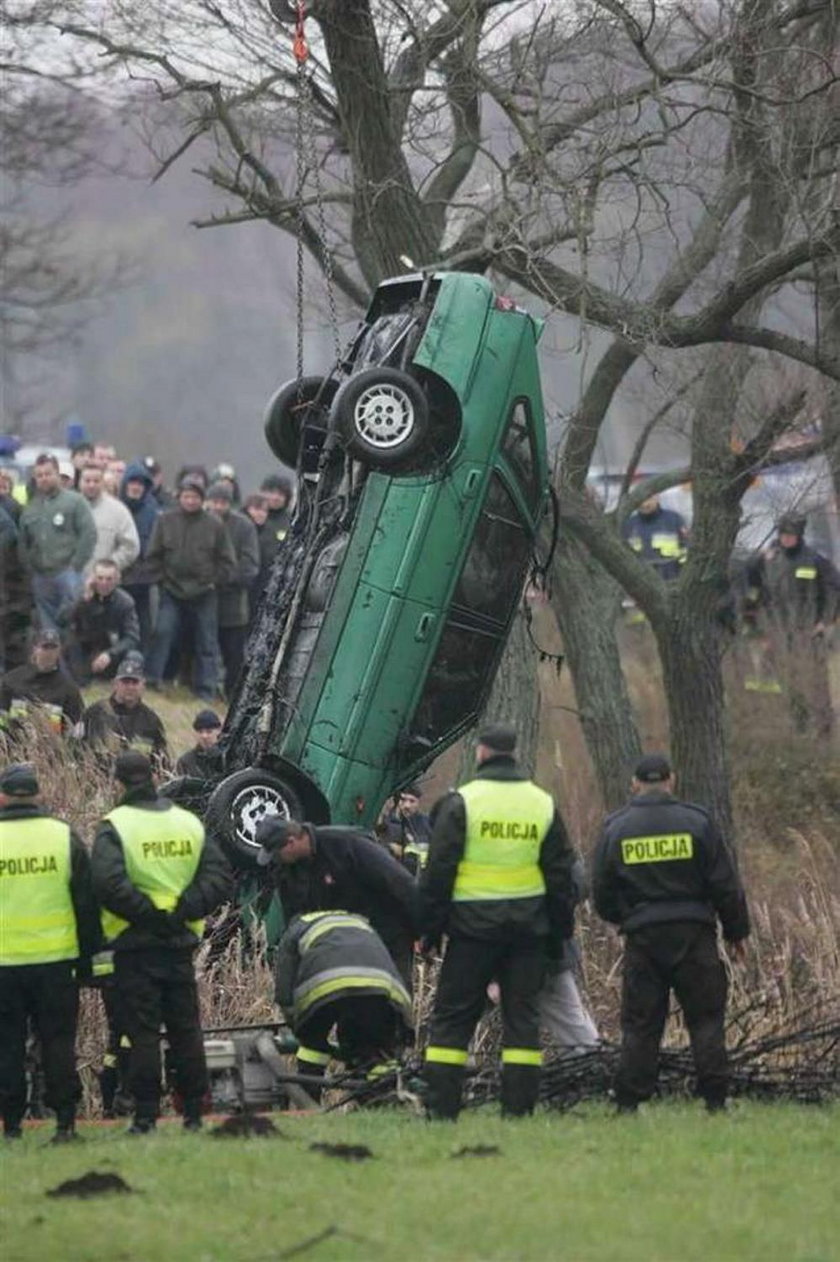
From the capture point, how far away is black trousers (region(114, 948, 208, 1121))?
41.2 feet

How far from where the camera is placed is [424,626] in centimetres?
1652

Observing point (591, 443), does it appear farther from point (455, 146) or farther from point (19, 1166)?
point (19, 1166)

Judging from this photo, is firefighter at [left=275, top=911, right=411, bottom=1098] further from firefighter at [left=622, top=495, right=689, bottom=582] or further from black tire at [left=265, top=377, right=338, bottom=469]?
firefighter at [left=622, top=495, right=689, bottom=582]

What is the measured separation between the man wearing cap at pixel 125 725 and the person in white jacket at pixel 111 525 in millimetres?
A: 3776

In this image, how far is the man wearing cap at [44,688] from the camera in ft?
64.8

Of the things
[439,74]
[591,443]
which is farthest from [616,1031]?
[439,74]

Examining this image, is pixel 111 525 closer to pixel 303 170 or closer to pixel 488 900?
pixel 303 170

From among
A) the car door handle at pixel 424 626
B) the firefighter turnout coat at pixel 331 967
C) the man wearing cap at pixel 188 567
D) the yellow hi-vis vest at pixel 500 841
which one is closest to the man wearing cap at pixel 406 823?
the car door handle at pixel 424 626

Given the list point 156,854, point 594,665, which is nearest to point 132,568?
point 594,665

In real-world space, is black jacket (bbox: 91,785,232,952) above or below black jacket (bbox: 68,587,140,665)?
below

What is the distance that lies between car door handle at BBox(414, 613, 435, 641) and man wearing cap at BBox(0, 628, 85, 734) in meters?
4.00

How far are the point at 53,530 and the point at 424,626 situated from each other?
22.2 ft

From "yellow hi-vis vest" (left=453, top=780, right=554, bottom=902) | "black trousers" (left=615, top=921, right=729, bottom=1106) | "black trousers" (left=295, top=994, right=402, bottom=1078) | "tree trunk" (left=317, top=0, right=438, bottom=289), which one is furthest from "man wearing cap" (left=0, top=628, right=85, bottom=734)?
"black trousers" (left=615, top=921, right=729, bottom=1106)

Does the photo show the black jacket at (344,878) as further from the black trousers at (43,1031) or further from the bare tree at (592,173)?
the bare tree at (592,173)
